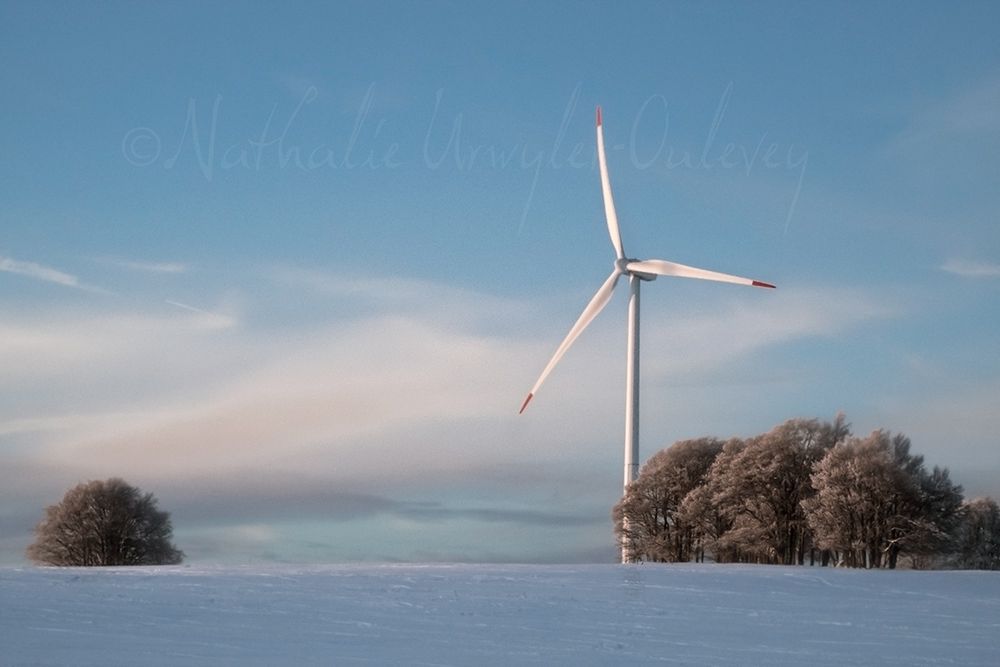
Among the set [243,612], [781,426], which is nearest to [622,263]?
[781,426]

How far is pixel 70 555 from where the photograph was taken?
88688mm

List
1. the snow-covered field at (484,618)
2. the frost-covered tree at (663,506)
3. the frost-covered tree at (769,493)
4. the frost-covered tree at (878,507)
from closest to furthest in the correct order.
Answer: the snow-covered field at (484,618)
the frost-covered tree at (878,507)
the frost-covered tree at (769,493)
the frost-covered tree at (663,506)

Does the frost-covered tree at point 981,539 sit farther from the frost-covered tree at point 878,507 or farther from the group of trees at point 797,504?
the frost-covered tree at point 878,507

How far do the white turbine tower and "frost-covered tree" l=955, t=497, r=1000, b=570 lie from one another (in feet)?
87.9

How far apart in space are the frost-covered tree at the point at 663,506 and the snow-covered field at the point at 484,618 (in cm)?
5646

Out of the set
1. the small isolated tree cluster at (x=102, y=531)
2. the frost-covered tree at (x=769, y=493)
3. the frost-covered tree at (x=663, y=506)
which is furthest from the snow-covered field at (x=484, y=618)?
the small isolated tree cluster at (x=102, y=531)

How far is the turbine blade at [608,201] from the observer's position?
81.2m

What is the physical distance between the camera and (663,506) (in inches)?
3420

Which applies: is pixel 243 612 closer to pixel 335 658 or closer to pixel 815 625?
pixel 335 658

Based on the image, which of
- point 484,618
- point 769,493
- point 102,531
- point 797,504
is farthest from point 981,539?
point 484,618

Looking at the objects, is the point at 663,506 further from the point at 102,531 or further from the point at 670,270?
the point at 102,531

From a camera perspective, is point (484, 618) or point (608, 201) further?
point (608, 201)

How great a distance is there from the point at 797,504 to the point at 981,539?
104ft

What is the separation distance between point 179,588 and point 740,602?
12068mm
